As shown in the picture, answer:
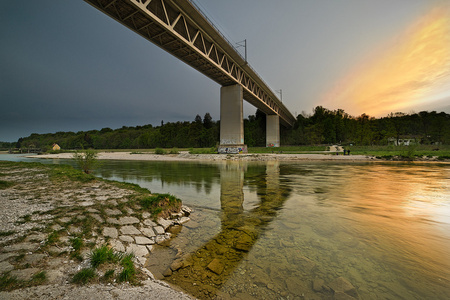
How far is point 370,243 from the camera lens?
4.20 m

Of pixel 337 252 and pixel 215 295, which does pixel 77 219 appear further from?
pixel 337 252

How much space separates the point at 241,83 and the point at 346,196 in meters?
36.1

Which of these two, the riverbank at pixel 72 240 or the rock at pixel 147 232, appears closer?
the riverbank at pixel 72 240

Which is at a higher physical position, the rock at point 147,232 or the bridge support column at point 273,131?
the bridge support column at point 273,131

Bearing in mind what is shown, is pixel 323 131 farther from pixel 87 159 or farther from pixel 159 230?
pixel 159 230

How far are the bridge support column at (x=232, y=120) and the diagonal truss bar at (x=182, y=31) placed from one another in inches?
83.7

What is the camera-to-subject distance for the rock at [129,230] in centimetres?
422

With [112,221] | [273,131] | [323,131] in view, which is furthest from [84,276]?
[323,131]

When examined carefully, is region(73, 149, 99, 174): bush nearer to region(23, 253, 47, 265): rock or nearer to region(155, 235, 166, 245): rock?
region(155, 235, 166, 245): rock

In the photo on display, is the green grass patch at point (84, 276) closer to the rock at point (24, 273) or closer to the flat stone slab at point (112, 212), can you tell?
the rock at point (24, 273)

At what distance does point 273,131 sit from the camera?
68.2 metres

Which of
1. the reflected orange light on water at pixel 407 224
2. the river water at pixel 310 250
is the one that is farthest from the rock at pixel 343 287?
the reflected orange light on water at pixel 407 224

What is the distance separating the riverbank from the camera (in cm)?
231

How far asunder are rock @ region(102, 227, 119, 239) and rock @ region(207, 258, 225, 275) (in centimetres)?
213
